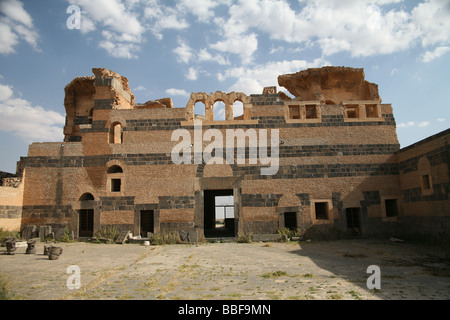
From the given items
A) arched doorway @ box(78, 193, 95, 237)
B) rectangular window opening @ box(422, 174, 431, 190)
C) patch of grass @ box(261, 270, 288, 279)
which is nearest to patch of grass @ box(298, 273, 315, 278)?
patch of grass @ box(261, 270, 288, 279)

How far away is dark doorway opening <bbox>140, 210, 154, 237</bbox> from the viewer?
45.2 ft

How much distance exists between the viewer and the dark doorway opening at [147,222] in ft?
45.2

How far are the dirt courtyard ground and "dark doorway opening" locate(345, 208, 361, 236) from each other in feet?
6.45

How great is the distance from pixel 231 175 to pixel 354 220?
20.5 ft

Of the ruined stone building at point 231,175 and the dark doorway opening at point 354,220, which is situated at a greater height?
the ruined stone building at point 231,175

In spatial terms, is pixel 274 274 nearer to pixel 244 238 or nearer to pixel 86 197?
pixel 244 238

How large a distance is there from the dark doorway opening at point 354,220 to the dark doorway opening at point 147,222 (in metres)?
9.29

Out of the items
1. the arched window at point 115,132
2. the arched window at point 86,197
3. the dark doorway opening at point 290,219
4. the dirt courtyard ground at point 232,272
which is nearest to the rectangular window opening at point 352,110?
the dark doorway opening at point 290,219

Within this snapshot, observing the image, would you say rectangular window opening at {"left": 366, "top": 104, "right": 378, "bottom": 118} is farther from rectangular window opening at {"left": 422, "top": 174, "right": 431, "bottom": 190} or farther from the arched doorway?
the arched doorway

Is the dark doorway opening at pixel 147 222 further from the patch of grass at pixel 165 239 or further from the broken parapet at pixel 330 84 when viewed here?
the broken parapet at pixel 330 84

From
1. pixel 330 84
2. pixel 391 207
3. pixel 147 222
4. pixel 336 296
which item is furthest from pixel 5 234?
pixel 330 84

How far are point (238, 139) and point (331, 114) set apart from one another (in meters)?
4.85
